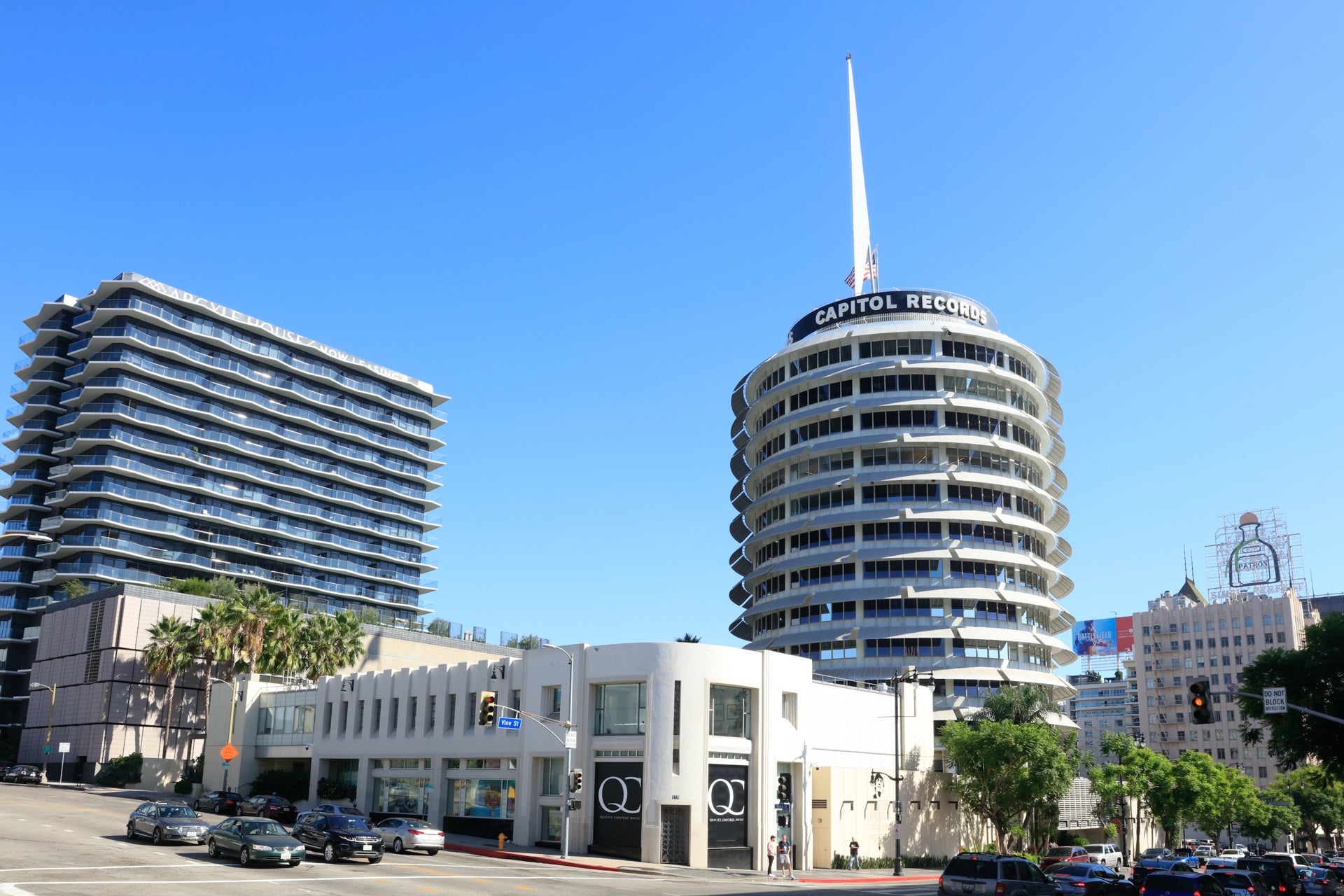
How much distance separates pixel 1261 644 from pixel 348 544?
14225 centimetres

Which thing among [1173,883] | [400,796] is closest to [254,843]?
[400,796]

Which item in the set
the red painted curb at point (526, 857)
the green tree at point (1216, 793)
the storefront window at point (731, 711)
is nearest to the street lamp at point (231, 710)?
the red painted curb at point (526, 857)

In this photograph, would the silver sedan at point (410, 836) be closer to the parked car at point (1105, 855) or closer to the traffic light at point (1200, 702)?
the traffic light at point (1200, 702)

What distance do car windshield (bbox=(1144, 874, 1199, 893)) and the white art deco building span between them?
5398cm

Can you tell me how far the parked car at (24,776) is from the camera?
8975cm

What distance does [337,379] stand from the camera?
15362 cm

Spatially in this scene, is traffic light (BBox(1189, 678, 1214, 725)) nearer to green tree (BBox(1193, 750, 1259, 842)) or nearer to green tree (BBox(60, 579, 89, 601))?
green tree (BBox(1193, 750, 1259, 842))

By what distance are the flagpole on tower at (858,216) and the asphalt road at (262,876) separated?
73644 millimetres

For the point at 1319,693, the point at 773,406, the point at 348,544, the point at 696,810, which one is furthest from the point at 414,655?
the point at 1319,693

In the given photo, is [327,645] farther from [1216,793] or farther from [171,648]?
[1216,793]

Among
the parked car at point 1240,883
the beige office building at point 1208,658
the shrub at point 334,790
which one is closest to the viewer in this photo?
the parked car at point 1240,883

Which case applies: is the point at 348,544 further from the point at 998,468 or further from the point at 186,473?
the point at 998,468

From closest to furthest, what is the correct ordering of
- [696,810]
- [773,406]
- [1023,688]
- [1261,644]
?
[696,810] < [1023,688] < [773,406] < [1261,644]

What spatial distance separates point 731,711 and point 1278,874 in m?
24.4
